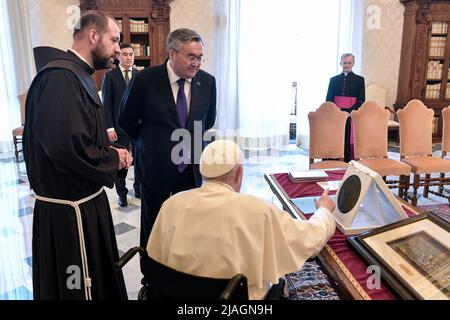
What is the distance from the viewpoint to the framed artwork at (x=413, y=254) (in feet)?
4.21

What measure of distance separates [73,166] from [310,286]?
5.63ft

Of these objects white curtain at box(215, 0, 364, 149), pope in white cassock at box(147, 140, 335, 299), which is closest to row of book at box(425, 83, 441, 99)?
white curtain at box(215, 0, 364, 149)

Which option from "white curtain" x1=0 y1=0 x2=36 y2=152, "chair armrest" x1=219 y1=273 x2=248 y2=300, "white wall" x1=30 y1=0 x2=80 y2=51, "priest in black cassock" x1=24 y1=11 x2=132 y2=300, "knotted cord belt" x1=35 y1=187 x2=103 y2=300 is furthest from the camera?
"white wall" x1=30 y1=0 x2=80 y2=51

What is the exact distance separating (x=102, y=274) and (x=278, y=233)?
3.03 feet

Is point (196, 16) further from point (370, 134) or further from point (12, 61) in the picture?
point (370, 134)

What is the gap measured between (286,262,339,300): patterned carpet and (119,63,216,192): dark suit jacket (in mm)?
941

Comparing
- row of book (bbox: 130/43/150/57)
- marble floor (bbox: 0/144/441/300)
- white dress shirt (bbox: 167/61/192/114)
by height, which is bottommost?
marble floor (bbox: 0/144/441/300)

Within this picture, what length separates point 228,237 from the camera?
1.33 m

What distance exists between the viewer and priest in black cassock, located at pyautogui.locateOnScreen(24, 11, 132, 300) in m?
1.59

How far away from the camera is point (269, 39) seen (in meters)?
6.75

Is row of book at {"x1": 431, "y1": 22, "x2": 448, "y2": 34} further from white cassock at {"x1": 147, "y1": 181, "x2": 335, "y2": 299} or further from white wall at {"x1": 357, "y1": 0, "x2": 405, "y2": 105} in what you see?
white cassock at {"x1": 147, "y1": 181, "x2": 335, "y2": 299}

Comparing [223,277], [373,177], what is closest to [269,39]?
[373,177]

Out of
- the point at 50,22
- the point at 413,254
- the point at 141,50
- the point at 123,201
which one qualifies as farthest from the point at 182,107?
the point at 50,22
